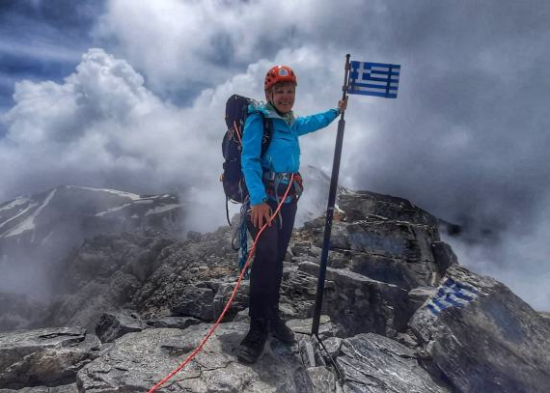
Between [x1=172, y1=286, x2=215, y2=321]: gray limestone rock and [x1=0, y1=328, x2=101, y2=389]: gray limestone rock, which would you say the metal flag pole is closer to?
[x1=172, y1=286, x2=215, y2=321]: gray limestone rock

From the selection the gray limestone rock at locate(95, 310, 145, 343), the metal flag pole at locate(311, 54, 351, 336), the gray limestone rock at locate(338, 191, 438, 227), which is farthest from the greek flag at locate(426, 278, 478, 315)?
the gray limestone rock at locate(338, 191, 438, 227)

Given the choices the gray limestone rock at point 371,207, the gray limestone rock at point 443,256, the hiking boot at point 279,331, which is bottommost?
the hiking boot at point 279,331

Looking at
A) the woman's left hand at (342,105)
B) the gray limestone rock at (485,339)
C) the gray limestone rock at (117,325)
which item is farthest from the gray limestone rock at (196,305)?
the woman's left hand at (342,105)

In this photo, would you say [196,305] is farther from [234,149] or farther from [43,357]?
[234,149]

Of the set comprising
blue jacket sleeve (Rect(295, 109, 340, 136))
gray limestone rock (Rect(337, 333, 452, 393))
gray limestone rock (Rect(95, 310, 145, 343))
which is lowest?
gray limestone rock (Rect(95, 310, 145, 343))

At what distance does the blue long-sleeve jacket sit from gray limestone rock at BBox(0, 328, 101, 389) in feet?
13.0

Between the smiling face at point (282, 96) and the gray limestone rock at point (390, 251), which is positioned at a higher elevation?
the smiling face at point (282, 96)

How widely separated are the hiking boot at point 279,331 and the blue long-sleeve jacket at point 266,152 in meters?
2.20

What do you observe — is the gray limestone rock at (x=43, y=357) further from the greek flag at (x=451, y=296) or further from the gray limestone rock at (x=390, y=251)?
the gray limestone rock at (x=390, y=251)

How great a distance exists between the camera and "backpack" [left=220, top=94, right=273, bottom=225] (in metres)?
5.02

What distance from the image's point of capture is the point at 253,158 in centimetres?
445

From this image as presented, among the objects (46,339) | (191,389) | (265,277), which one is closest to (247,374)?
(191,389)

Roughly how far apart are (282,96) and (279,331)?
3757 millimetres

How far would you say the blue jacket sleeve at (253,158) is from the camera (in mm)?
4371
